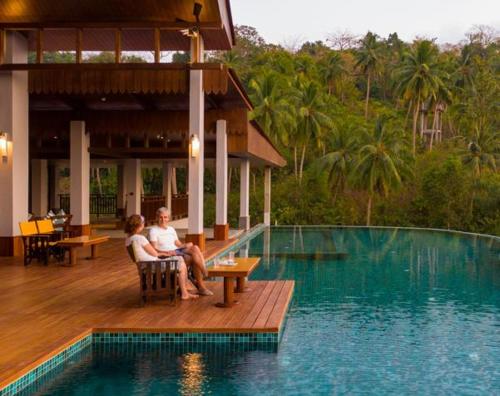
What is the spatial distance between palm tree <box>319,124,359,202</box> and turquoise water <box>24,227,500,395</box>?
2648 centimetres

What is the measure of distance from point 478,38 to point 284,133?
3701 cm

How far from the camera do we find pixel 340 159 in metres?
39.5

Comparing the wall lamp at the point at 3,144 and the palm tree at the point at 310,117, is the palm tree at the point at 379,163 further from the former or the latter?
the wall lamp at the point at 3,144

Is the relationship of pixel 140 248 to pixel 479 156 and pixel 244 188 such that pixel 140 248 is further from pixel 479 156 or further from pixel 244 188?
pixel 479 156

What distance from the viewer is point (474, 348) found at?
685 centimetres

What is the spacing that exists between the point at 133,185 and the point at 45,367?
17.3 metres

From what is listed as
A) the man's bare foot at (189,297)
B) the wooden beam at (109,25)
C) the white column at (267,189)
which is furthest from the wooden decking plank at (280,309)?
the white column at (267,189)

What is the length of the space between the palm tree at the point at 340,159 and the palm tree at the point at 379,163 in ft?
4.83

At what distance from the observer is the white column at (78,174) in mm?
16500

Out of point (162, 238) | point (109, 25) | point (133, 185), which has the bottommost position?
point (162, 238)

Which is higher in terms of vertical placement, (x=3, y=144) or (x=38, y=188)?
(x=3, y=144)

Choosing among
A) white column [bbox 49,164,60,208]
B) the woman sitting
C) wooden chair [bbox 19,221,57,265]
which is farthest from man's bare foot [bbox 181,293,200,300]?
white column [bbox 49,164,60,208]

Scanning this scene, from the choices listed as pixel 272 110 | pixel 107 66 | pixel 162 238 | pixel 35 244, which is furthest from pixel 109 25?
pixel 272 110

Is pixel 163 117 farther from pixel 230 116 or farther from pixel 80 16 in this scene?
pixel 80 16
